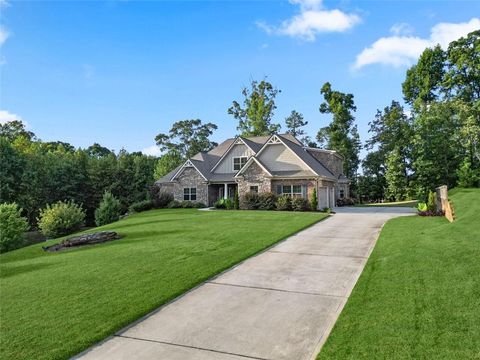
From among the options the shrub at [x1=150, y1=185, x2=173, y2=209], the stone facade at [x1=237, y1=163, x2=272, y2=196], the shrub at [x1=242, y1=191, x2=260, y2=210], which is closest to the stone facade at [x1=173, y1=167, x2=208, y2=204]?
the shrub at [x1=150, y1=185, x2=173, y2=209]

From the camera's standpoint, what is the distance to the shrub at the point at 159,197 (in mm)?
32969

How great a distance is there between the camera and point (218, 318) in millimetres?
5660

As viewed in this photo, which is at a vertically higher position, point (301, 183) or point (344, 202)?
point (301, 183)

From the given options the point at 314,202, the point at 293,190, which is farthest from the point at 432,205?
the point at 293,190

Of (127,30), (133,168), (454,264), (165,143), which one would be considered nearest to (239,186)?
(127,30)

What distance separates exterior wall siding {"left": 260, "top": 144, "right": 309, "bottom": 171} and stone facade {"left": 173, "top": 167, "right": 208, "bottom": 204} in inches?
264

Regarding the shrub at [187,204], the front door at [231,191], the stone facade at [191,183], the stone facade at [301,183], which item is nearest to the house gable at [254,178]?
the stone facade at [301,183]

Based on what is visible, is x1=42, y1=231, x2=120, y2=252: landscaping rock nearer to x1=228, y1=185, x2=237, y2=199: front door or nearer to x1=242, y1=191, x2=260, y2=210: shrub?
x1=242, y1=191, x2=260, y2=210: shrub

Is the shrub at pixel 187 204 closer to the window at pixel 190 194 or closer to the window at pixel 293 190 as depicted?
the window at pixel 190 194

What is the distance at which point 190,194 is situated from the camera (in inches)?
1297

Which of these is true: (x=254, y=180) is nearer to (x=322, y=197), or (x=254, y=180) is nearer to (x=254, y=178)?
(x=254, y=178)

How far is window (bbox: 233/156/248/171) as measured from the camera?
32.7 metres

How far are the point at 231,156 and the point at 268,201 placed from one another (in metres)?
8.56

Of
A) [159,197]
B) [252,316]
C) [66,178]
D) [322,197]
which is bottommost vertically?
[252,316]
